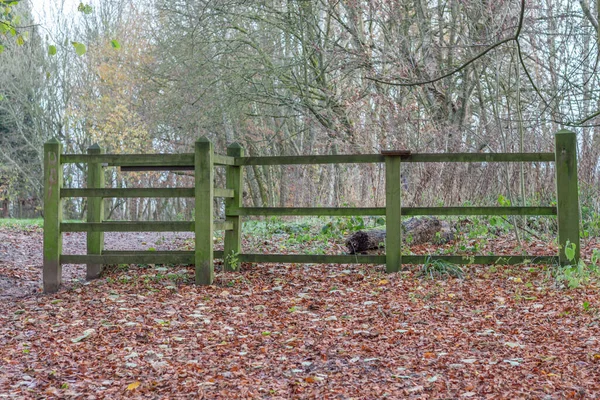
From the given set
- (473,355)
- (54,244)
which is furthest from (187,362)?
(54,244)

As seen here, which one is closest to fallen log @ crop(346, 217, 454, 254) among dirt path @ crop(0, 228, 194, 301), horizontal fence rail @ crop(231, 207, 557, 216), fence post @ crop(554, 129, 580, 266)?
horizontal fence rail @ crop(231, 207, 557, 216)

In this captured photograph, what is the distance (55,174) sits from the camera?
244 inches

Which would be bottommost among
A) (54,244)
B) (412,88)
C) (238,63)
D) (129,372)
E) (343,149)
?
(129,372)

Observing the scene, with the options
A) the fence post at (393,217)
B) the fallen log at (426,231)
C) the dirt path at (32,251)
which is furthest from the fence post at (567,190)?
the dirt path at (32,251)

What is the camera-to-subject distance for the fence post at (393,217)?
646cm

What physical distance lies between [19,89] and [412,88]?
65.2ft

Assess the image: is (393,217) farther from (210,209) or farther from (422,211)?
(210,209)

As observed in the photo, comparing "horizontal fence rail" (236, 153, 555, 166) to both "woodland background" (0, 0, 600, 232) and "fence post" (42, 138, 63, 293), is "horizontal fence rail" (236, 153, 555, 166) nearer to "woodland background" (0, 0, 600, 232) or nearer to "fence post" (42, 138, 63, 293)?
"woodland background" (0, 0, 600, 232)

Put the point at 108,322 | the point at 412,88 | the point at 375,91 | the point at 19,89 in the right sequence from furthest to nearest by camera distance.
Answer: the point at 19,89, the point at 375,91, the point at 412,88, the point at 108,322

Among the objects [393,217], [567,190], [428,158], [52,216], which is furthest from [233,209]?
[567,190]

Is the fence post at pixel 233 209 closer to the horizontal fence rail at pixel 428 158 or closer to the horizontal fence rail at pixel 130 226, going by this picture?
the horizontal fence rail at pixel 428 158

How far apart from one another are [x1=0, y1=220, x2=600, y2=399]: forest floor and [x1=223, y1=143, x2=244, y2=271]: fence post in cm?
26

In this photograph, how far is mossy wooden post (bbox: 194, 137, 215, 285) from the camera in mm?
6113

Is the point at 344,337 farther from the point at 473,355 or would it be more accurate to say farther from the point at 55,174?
the point at 55,174
